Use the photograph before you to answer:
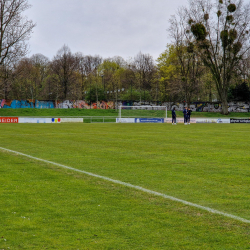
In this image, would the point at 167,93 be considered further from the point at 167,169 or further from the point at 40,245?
the point at 40,245

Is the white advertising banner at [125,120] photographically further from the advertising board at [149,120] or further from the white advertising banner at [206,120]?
the white advertising banner at [206,120]

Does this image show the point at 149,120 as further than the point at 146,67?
No

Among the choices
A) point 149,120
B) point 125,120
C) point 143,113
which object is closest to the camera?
point 125,120

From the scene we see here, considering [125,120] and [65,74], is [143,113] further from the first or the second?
[65,74]

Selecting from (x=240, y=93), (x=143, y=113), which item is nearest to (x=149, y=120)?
(x=143, y=113)

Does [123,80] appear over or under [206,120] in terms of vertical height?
over

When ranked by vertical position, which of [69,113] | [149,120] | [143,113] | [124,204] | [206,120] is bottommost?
[124,204]

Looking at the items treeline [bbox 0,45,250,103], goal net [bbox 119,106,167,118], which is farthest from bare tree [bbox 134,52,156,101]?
goal net [bbox 119,106,167,118]

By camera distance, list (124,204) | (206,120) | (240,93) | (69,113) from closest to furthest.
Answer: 1. (124,204)
2. (206,120)
3. (69,113)
4. (240,93)

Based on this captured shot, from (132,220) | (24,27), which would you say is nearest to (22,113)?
(24,27)

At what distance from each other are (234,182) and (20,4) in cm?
4749

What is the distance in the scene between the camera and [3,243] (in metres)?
4.59

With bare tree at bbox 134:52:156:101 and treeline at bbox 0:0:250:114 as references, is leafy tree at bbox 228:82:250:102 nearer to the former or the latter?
treeline at bbox 0:0:250:114

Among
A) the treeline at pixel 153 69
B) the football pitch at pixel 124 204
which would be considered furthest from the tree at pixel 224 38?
the football pitch at pixel 124 204
